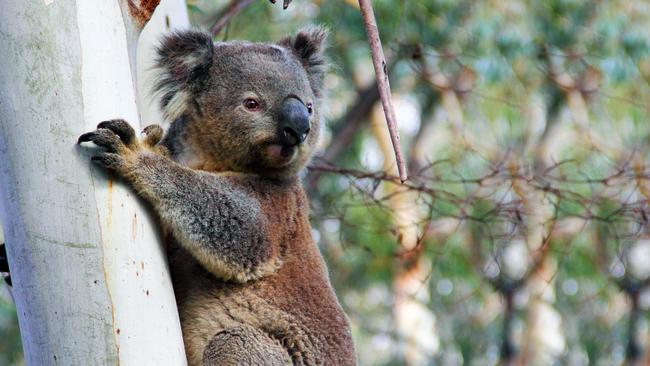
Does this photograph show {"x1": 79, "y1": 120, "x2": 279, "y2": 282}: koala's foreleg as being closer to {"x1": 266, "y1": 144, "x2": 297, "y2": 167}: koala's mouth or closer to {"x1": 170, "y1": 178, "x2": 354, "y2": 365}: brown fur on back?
{"x1": 170, "y1": 178, "x2": 354, "y2": 365}: brown fur on back

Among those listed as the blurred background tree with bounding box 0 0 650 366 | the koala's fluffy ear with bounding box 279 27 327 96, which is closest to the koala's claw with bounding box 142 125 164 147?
the koala's fluffy ear with bounding box 279 27 327 96

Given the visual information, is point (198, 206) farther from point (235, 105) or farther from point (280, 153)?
point (235, 105)

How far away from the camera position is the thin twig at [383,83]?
253cm

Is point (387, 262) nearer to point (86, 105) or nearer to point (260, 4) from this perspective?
point (260, 4)

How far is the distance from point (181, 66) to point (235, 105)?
356mm

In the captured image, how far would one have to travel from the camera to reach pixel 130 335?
8.18 ft

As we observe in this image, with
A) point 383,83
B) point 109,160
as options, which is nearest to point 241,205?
point 109,160

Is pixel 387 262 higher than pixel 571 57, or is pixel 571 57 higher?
pixel 571 57

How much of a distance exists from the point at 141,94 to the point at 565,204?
4285 millimetres

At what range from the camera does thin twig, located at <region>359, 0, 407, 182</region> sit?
253 centimetres

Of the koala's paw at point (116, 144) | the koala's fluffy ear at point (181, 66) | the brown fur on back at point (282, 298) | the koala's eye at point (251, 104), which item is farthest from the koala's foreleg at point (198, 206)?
the koala's fluffy ear at point (181, 66)

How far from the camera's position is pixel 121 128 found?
9.14ft

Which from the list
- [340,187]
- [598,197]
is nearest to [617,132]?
[598,197]

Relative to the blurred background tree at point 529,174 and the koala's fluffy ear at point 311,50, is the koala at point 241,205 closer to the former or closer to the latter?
the koala's fluffy ear at point 311,50
